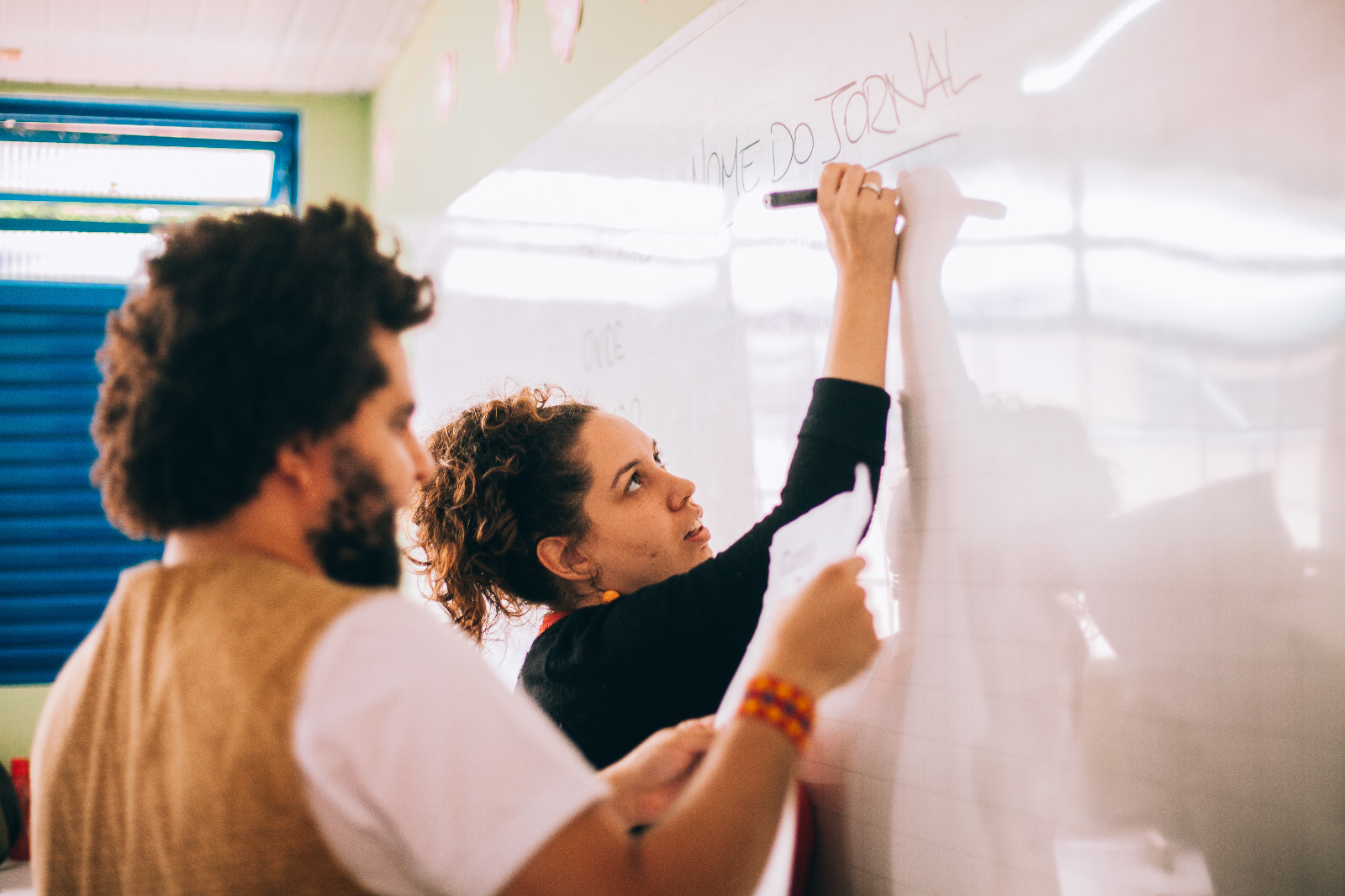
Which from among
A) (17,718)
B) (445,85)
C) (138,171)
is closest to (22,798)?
(17,718)

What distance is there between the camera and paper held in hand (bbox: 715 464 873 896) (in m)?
0.70

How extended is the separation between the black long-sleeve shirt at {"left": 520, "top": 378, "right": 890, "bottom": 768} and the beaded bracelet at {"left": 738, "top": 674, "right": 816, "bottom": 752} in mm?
287

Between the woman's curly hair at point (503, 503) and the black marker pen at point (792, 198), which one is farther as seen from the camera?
the woman's curly hair at point (503, 503)

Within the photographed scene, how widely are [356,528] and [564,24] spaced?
4.09ft

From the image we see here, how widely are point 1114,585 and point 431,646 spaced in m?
0.49

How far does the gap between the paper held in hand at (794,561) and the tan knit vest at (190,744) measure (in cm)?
27

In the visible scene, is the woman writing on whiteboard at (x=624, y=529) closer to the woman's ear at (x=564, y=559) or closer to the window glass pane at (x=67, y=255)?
the woman's ear at (x=564, y=559)

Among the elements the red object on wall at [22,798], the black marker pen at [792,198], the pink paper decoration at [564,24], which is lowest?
the red object on wall at [22,798]

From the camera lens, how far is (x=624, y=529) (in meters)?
1.11

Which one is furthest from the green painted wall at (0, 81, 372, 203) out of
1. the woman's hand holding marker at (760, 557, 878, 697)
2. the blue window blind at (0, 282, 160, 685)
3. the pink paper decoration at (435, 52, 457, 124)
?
the woman's hand holding marker at (760, 557, 878, 697)

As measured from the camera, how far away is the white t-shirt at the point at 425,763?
529 mm

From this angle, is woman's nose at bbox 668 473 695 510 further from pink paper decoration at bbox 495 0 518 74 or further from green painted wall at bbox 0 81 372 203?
green painted wall at bbox 0 81 372 203

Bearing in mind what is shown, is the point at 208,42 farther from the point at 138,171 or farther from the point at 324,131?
the point at 138,171

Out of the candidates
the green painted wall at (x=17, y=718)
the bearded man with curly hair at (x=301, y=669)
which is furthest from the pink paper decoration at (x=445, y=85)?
the green painted wall at (x=17, y=718)
